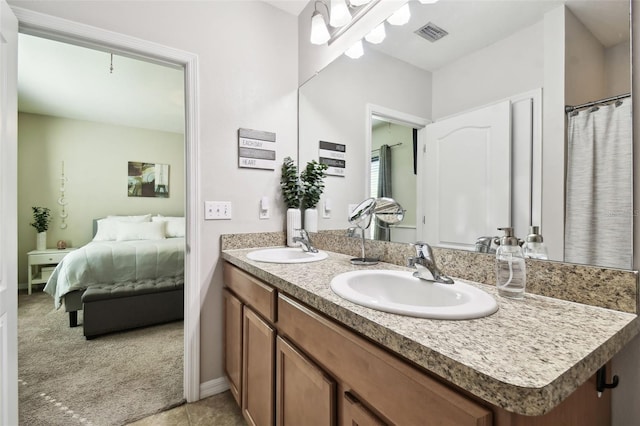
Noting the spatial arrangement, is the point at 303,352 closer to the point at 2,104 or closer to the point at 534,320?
the point at 534,320

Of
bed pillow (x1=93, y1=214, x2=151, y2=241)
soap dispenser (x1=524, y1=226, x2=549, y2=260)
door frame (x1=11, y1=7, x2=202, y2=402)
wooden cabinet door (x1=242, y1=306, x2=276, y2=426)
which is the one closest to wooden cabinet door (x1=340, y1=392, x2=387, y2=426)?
wooden cabinet door (x1=242, y1=306, x2=276, y2=426)

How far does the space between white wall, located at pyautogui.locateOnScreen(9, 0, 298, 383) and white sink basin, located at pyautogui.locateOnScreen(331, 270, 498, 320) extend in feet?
3.49

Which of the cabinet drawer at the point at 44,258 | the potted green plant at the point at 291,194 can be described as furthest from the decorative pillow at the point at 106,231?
the potted green plant at the point at 291,194

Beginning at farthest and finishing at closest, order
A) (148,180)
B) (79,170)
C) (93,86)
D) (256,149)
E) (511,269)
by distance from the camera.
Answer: (148,180) → (79,170) → (93,86) → (256,149) → (511,269)

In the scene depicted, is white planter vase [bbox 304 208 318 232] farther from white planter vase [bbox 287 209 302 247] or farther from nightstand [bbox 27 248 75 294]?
nightstand [bbox 27 248 75 294]

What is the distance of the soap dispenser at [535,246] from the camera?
87 centimetres

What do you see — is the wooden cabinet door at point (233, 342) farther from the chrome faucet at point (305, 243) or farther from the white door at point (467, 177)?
the white door at point (467, 177)

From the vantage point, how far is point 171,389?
1.82 meters

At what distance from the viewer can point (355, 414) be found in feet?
2.29

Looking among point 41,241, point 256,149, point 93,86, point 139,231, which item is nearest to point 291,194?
point 256,149

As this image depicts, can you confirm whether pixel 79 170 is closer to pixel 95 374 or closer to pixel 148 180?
A: pixel 148 180

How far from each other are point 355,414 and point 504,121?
102 cm

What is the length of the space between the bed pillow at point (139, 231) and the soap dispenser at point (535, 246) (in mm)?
4296

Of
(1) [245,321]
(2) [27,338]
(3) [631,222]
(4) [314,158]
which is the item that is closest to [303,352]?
(1) [245,321]
